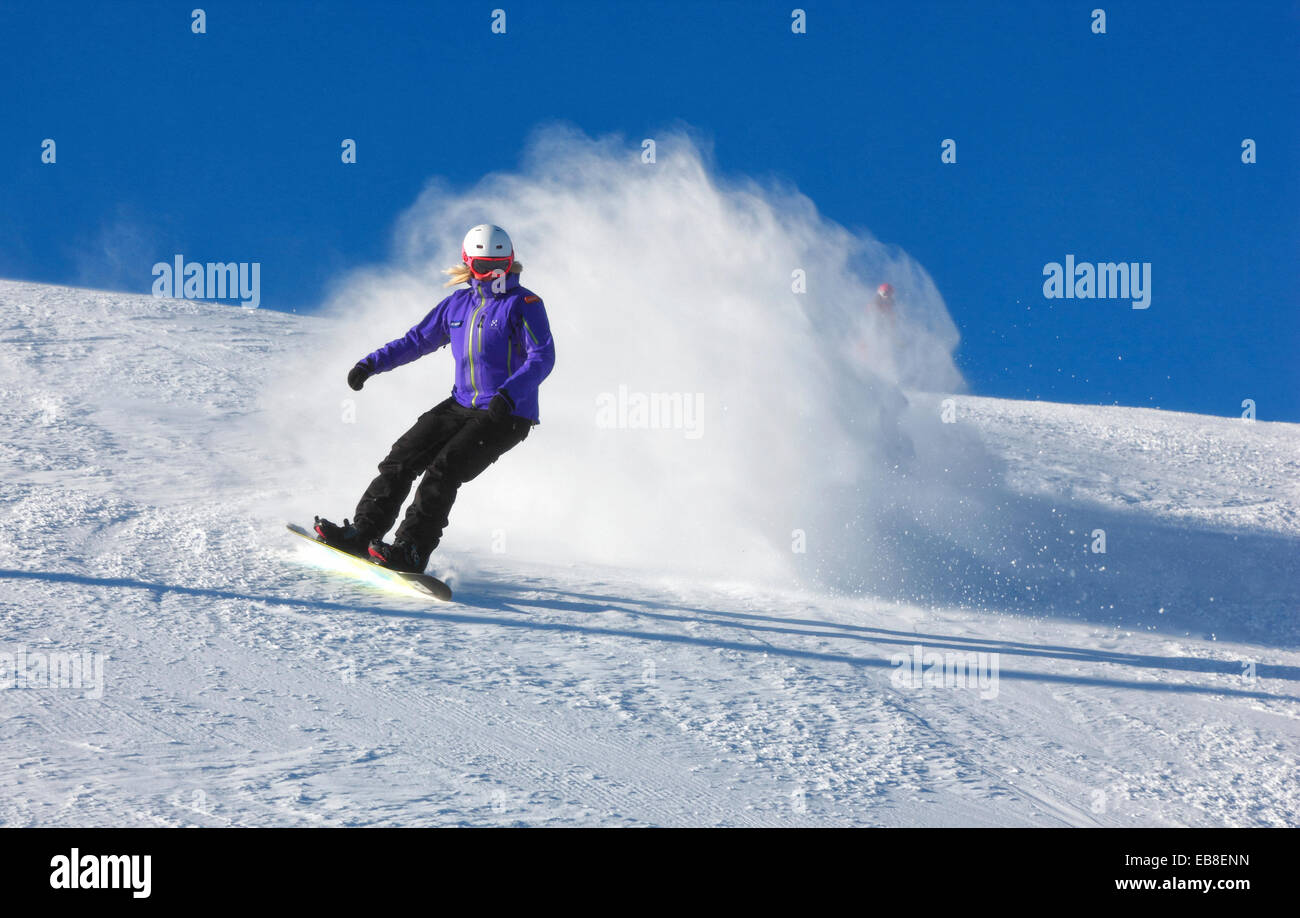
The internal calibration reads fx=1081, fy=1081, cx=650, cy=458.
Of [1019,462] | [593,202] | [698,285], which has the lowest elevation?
[1019,462]

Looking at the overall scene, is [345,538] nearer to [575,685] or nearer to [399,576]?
[399,576]

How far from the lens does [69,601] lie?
4.52 metres

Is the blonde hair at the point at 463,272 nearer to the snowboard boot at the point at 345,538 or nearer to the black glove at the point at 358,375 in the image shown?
the black glove at the point at 358,375

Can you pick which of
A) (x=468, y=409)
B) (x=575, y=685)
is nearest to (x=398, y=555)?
(x=468, y=409)

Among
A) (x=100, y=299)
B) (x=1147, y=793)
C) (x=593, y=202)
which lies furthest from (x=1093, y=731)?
(x=100, y=299)

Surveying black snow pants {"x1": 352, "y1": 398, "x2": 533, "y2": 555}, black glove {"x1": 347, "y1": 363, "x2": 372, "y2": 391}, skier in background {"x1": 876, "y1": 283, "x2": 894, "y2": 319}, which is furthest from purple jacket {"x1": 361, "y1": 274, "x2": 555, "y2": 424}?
skier in background {"x1": 876, "y1": 283, "x2": 894, "y2": 319}

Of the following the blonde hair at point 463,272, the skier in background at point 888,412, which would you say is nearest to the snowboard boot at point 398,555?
the blonde hair at point 463,272

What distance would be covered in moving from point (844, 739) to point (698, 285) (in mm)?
6670

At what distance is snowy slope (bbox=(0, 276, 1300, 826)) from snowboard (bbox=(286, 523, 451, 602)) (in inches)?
3.7

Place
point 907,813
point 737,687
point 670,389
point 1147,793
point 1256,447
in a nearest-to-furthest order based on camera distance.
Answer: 1. point 907,813
2. point 1147,793
3. point 737,687
4. point 670,389
5. point 1256,447

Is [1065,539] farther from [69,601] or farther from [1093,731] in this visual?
[69,601]

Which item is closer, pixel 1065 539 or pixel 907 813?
pixel 907 813

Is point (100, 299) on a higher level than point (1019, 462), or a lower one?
higher

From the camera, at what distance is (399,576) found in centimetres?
518
